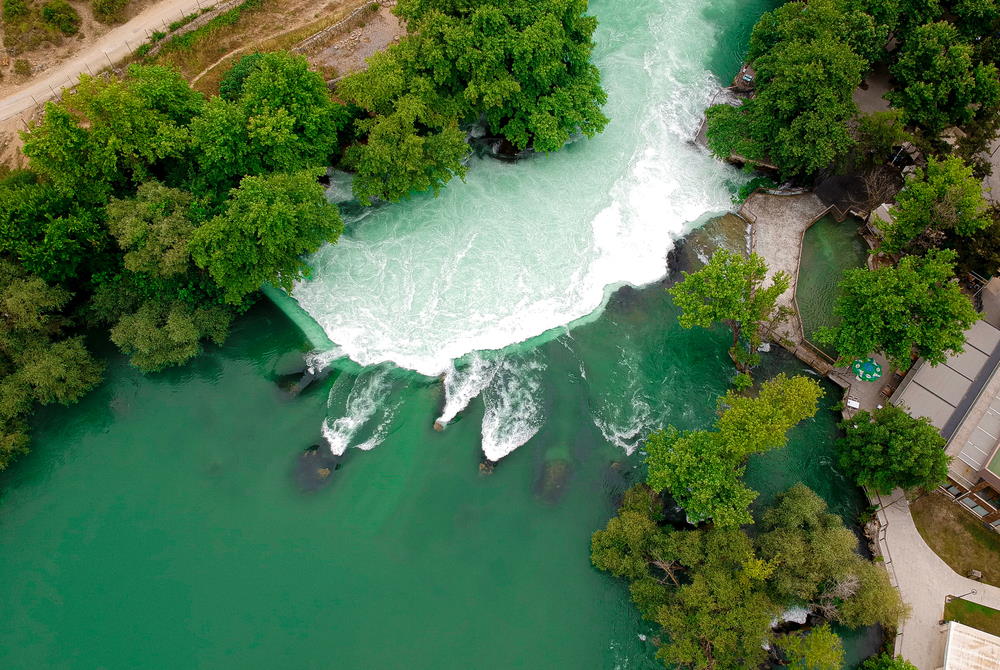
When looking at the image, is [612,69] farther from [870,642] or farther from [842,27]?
[870,642]

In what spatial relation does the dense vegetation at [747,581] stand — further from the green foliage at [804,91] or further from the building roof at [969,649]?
the green foliage at [804,91]

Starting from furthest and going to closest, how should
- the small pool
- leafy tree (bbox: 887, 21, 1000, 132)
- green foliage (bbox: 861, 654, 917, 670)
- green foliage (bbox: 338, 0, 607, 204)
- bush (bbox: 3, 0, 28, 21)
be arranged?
bush (bbox: 3, 0, 28, 21)
leafy tree (bbox: 887, 21, 1000, 132)
the small pool
green foliage (bbox: 338, 0, 607, 204)
green foliage (bbox: 861, 654, 917, 670)

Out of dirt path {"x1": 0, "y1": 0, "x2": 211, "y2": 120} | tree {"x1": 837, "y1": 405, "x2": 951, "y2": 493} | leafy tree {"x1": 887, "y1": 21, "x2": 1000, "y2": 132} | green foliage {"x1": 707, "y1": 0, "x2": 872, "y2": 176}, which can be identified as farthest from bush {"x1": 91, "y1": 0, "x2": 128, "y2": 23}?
tree {"x1": 837, "y1": 405, "x2": 951, "y2": 493}

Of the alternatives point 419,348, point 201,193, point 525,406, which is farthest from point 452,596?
point 201,193

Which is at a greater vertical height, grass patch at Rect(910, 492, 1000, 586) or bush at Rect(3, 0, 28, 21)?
bush at Rect(3, 0, 28, 21)

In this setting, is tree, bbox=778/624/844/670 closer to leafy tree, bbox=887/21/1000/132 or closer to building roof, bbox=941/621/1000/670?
building roof, bbox=941/621/1000/670

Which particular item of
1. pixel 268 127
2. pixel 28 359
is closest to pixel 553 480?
pixel 268 127

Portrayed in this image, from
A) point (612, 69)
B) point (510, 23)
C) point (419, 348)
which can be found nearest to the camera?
point (419, 348)
